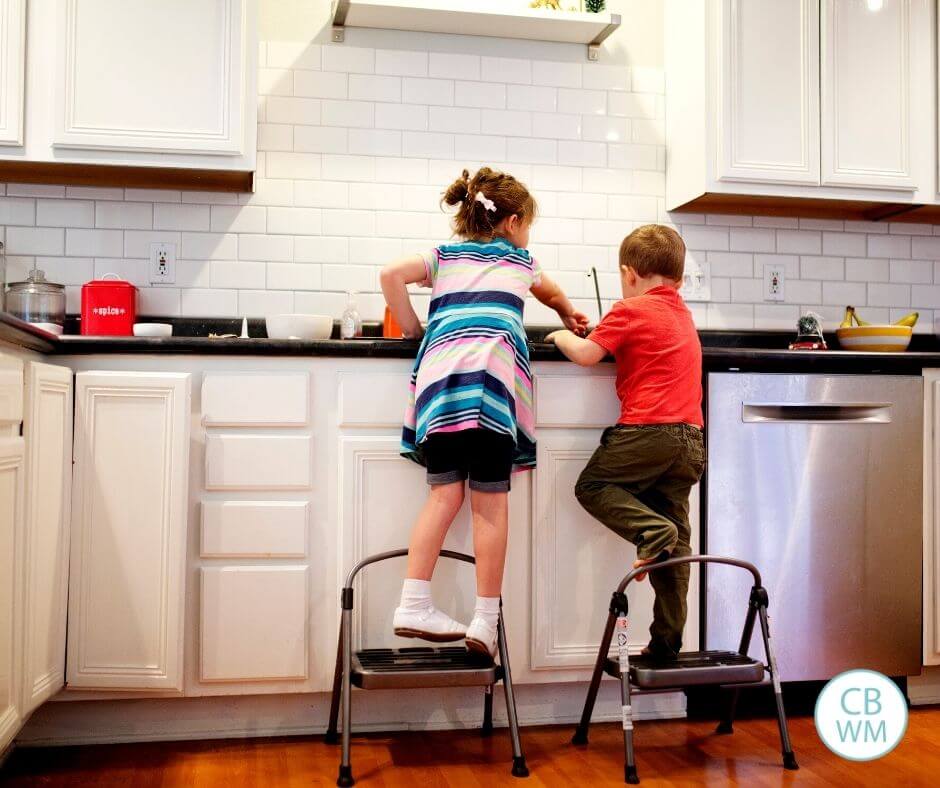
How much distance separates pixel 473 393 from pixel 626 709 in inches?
29.2

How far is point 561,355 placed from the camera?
2.25 m

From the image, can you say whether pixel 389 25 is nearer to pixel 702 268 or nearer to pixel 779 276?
pixel 702 268

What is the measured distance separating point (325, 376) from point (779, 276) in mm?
1744

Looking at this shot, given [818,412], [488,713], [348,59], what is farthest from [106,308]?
[818,412]

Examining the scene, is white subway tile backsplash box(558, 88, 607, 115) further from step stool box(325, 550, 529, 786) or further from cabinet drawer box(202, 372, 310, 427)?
step stool box(325, 550, 529, 786)

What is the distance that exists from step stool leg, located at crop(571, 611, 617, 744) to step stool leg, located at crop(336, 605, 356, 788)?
560 mm

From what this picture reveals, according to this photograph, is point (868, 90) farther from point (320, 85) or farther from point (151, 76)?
point (151, 76)

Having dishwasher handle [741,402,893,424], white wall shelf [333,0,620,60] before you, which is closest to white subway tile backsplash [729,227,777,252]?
white wall shelf [333,0,620,60]

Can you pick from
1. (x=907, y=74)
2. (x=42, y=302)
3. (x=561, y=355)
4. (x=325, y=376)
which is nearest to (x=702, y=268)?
(x=907, y=74)

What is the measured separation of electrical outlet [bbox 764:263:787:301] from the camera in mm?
3178

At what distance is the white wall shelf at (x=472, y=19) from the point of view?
279 centimetres

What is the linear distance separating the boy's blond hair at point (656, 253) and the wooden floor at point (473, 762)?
3.66 feet

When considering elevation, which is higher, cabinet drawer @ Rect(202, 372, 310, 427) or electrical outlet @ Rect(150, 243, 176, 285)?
electrical outlet @ Rect(150, 243, 176, 285)

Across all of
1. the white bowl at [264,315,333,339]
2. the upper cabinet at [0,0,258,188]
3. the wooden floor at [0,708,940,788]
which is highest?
the upper cabinet at [0,0,258,188]
